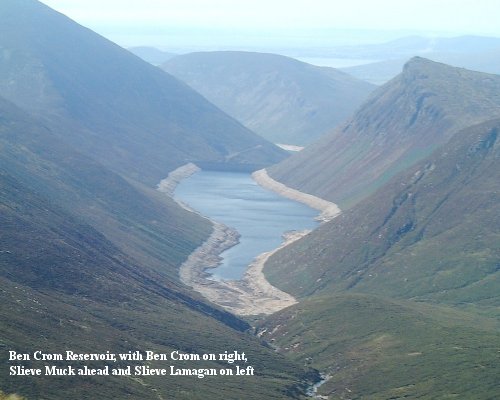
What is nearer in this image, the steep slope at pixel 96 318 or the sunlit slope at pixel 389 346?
the steep slope at pixel 96 318

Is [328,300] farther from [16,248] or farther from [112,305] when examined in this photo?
[16,248]

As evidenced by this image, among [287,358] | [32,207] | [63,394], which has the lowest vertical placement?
[63,394]

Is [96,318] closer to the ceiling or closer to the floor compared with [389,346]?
closer to the floor

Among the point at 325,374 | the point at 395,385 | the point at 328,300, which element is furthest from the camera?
the point at 328,300

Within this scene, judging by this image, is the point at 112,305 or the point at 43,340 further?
the point at 112,305

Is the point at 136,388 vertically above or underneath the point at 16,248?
underneath

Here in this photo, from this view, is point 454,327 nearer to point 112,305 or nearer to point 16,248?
point 112,305

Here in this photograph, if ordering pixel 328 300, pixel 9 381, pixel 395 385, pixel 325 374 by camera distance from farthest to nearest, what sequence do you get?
pixel 328 300 < pixel 325 374 < pixel 395 385 < pixel 9 381

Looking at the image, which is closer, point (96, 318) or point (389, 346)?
point (96, 318)

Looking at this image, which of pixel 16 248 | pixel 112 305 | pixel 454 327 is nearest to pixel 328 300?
pixel 454 327

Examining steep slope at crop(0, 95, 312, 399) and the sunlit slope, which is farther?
the sunlit slope
